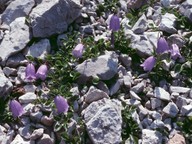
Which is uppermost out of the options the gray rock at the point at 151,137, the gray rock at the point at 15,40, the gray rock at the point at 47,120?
the gray rock at the point at 15,40

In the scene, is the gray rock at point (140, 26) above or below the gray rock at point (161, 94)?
above

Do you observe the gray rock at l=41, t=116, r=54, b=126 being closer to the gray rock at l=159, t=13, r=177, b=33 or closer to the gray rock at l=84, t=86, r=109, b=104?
the gray rock at l=84, t=86, r=109, b=104

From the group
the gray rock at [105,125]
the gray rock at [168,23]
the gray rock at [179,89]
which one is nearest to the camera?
the gray rock at [105,125]

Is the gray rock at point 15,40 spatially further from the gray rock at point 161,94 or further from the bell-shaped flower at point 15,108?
the gray rock at point 161,94

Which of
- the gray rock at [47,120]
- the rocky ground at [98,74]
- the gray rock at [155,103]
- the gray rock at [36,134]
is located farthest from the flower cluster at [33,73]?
the gray rock at [155,103]

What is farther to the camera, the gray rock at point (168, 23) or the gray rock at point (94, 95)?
the gray rock at point (168, 23)

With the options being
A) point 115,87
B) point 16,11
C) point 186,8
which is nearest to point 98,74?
point 115,87

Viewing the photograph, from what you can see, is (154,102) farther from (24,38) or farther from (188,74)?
(24,38)
